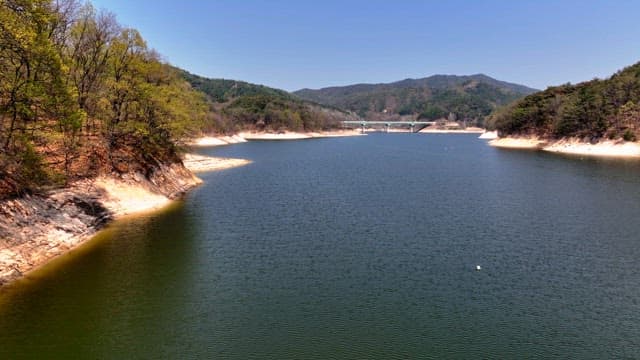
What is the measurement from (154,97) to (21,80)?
2719 cm

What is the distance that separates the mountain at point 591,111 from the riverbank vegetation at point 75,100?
12481 centimetres

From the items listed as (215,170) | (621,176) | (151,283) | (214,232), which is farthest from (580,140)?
(151,283)

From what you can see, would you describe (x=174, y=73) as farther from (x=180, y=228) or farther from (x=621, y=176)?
(x=621, y=176)

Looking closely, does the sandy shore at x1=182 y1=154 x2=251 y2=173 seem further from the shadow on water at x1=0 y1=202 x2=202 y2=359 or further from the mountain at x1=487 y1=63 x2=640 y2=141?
the mountain at x1=487 y1=63 x2=640 y2=141

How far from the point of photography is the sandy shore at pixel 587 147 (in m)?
127

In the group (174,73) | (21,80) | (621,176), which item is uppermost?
(174,73)

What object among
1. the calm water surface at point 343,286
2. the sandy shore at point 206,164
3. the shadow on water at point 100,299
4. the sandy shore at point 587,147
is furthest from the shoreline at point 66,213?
the sandy shore at point 587,147

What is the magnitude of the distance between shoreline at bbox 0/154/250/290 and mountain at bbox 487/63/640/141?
133020 mm

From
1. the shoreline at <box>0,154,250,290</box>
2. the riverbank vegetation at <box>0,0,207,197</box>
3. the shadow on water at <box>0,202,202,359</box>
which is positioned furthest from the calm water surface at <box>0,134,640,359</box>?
the riverbank vegetation at <box>0,0,207,197</box>

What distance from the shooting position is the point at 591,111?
142875mm

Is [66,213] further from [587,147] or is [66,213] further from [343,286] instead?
[587,147]

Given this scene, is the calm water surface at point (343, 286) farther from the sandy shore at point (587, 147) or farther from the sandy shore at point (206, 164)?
the sandy shore at point (587, 147)

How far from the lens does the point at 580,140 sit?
14400cm

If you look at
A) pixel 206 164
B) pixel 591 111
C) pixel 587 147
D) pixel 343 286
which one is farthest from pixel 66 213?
pixel 591 111
